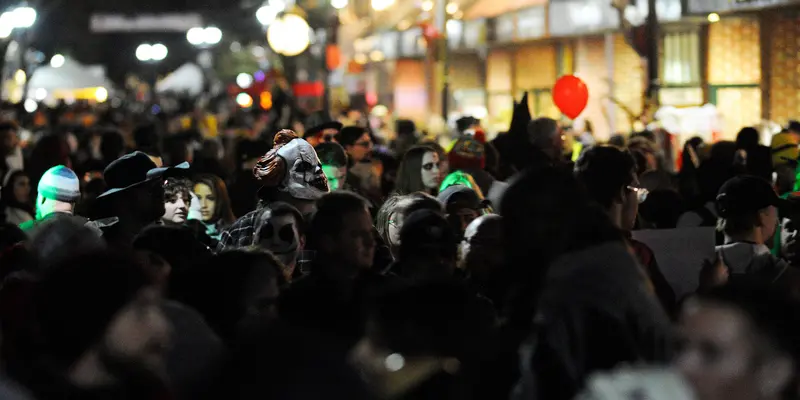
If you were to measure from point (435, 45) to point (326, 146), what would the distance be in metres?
16.5

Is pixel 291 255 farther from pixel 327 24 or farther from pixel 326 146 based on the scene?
pixel 327 24

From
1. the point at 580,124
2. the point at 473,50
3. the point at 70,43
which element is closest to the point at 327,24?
the point at 580,124

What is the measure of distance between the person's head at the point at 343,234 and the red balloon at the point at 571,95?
944cm

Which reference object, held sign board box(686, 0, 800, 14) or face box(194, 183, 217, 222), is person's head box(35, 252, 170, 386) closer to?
face box(194, 183, 217, 222)

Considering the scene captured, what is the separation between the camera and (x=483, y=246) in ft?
19.7

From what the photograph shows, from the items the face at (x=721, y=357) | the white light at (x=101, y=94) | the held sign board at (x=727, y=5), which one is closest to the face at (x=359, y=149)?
the face at (x=721, y=357)

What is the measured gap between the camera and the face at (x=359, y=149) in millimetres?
11148

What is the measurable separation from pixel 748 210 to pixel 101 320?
3.91 m

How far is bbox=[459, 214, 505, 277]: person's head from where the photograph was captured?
5957mm

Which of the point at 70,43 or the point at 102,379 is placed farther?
the point at 70,43

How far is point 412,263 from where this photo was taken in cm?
528

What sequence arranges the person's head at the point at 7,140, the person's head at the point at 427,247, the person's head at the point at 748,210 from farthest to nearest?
1. the person's head at the point at 7,140
2. the person's head at the point at 748,210
3. the person's head at the point at 427,247

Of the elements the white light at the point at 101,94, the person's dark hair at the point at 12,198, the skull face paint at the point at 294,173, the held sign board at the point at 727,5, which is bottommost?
the white light at the point at 101,94

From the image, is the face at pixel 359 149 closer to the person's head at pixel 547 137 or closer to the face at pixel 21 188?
the person's head at pixel 547 137
